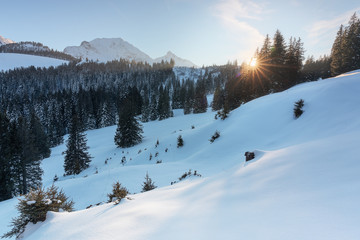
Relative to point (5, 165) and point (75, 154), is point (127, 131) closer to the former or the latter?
point (75, 154)

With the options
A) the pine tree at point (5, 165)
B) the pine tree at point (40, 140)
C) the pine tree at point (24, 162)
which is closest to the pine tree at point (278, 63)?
the pine tree at point (24, 162)

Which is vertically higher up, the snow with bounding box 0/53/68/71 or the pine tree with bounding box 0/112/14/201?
the snow with bounding box 0/53/68/71

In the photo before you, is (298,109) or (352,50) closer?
(298,109)

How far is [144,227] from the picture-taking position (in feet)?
9.54

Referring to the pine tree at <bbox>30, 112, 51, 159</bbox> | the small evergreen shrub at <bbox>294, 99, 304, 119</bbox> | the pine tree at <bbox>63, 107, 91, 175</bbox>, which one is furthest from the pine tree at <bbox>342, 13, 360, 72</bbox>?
the pine tree at <bbox>30, 112, 51, 159</bbox>

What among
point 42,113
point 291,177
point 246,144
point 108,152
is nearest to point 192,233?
point 291,177

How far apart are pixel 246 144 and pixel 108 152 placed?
78.3 feet

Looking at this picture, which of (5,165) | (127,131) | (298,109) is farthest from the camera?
(127,131)

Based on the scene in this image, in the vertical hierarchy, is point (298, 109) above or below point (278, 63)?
below

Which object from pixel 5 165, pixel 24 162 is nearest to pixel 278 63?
pixel 24 162

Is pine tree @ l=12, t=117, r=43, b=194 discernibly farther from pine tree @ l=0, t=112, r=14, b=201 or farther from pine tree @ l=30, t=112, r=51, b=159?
pine tree @ l=30, t=112, r=51, b=159

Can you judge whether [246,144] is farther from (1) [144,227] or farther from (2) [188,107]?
(2) [188,107]

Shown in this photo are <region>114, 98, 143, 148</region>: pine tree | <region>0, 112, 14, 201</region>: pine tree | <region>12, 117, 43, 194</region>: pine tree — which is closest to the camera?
<region>0, 112, 14, 201</region>: pine tree

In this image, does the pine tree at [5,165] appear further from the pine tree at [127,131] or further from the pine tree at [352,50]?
the pine tree at [352,50]
